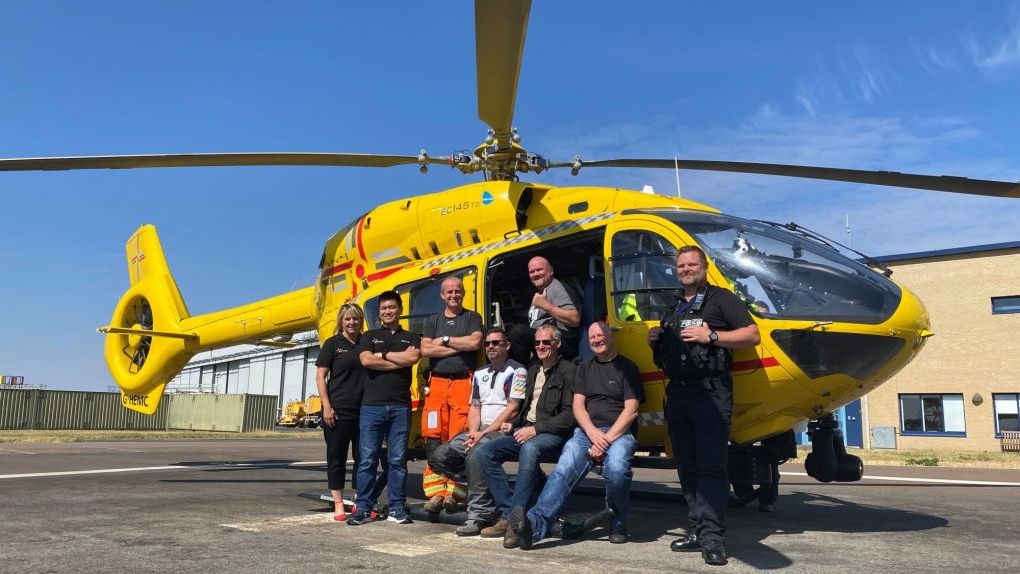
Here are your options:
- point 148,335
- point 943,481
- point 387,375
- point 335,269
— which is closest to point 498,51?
point 387,375

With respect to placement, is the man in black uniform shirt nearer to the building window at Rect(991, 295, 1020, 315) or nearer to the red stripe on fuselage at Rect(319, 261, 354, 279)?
the red stripe on fuselage at Rect(319, 261, 354, 279)

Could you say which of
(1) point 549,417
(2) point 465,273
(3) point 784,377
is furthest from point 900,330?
(2) point 465,273

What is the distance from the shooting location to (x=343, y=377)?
20.3 ft

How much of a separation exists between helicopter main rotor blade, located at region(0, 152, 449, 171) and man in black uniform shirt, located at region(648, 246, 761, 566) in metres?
3.82

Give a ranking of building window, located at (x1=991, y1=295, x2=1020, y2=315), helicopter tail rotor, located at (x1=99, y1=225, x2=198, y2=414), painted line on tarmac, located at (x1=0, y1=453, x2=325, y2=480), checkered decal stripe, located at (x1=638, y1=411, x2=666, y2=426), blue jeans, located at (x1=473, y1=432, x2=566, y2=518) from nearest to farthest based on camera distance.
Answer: blue jeans, located at (x1=473, y1=432, x2=566, y2=518), checkered decal stripe, located at (x1=638, y1=411, x2=666, y2=426), painted line on tarmac, located at (x1=0, y1=453, x2=325, y2=480), helicopter tail rotor, located at (x1=99, y1=225, x2=198, y2=414), building window, located at (x1=991, y1=295, x2=1020, y2=315)

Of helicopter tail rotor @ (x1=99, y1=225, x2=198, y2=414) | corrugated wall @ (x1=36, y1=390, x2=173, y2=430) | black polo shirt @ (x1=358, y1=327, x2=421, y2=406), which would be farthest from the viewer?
corrugated wall @ (x1=36, y1=390, x2=173, y2=430)

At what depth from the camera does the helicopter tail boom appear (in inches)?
426

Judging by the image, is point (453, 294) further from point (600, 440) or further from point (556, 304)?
point (600, 440)

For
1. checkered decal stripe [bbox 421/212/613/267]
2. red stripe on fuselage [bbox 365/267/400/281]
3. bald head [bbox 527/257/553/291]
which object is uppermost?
checkered decal stripe [bbox 421/212/613/267]

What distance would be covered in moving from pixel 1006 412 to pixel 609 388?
915 inches

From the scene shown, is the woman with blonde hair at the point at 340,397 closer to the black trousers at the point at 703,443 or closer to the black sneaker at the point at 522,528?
the black sneaker at the point at 522,528

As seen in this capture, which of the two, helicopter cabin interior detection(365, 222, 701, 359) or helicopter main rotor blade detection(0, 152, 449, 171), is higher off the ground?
helicopter main rotor blade detection(0, 152, 449, 171)

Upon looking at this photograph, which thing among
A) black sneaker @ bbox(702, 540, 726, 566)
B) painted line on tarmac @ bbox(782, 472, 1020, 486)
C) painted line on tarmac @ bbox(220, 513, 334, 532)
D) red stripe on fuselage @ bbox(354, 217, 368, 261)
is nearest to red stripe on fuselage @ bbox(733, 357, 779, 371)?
black sneaker @ bbox(702, 540, 726, 566)

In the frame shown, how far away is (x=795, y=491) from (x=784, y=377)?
15.6ft
